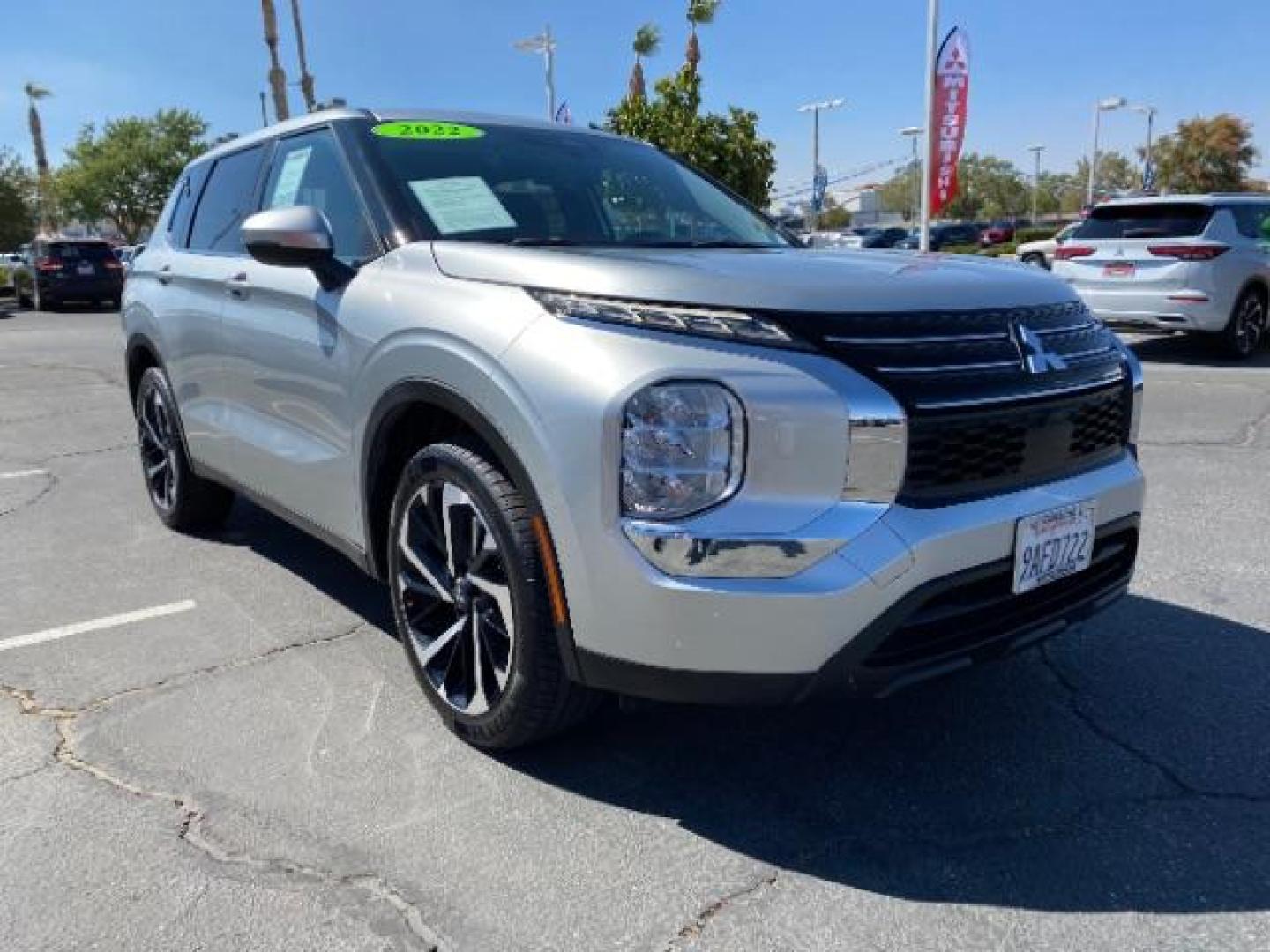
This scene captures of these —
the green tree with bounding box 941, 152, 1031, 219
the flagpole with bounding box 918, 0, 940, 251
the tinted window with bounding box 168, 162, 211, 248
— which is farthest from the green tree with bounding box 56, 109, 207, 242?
the green tree with bounding box 941, 152, 1031, 219

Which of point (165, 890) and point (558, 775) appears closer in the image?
point (165, 890)

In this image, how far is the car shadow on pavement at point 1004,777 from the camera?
2.31m

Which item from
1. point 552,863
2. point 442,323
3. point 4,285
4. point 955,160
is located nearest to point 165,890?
point 552,863

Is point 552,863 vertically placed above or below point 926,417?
below

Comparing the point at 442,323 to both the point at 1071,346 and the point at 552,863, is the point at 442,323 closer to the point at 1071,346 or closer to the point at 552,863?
the point at 552,863

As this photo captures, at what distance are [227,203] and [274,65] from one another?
78.9 ft

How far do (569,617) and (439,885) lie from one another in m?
0.64

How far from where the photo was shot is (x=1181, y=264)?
10195mm

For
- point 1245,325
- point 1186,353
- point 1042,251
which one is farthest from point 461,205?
point 1042,251

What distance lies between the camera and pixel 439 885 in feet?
7.55

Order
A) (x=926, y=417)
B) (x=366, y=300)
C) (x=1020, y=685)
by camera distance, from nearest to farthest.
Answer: (x=926, y=417) → (x=366, y=300) → (x=1020, y=685)

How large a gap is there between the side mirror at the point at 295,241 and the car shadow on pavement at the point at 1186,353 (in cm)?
995

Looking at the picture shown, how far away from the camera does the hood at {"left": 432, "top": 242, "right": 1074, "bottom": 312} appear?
2.34 meters

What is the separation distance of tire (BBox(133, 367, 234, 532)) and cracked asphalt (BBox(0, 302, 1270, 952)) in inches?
34.6
